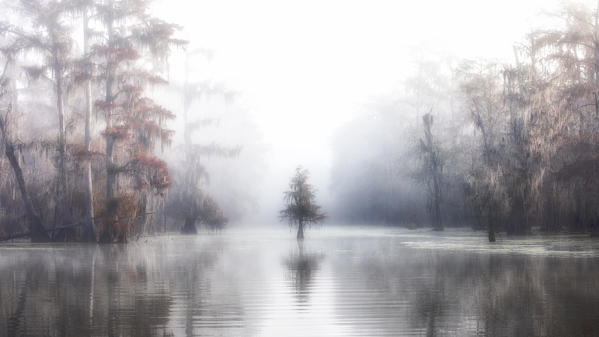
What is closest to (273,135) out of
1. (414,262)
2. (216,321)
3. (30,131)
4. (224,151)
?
(224,151)

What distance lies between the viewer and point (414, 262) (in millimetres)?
14914

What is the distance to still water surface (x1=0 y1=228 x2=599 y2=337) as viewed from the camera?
6.88 metres

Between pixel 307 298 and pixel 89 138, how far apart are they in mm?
20251

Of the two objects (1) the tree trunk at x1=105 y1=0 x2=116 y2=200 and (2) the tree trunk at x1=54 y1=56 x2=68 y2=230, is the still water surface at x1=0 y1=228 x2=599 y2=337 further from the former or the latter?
(1) the tree trunk at x1=105 y1=0 x2=116 y2=200

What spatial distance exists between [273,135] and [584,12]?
314 feet

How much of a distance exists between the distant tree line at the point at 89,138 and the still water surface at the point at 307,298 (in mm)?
10944

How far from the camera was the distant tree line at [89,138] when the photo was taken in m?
26.2

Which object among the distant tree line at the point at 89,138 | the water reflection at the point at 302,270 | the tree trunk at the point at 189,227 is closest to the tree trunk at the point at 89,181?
the distant tree line at the point at 89,138

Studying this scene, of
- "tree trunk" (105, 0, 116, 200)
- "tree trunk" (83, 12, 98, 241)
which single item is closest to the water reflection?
"tree trunk" (105, 0, 116, 200)

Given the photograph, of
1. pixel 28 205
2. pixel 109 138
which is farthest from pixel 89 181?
pixel 28 205

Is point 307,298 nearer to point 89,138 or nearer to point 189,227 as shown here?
point 89,138

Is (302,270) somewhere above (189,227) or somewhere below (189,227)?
below

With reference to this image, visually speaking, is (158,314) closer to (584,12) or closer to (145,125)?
(145,125)

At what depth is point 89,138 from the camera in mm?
27328
